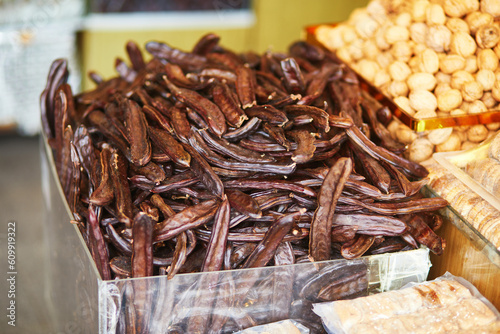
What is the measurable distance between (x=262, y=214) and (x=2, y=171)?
2.72 m

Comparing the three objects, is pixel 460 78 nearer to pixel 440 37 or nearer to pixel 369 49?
pixel 440 37

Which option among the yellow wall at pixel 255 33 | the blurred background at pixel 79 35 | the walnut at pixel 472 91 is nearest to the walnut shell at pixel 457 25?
the walnut at pixel 472 91

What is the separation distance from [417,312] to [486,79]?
765 millimetres

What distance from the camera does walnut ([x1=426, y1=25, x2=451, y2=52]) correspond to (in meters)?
1.63

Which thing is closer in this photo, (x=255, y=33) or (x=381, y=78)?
(x=381, y=78)

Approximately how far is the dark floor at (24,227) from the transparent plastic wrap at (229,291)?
2.08 ft

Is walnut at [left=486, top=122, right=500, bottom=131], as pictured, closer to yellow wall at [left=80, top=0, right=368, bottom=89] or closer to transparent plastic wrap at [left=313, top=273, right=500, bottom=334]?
transparent plastic wrap at [left=313, top=273, right=500, bottom=334]

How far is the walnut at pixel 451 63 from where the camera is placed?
1.58 meters

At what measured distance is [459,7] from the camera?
1.63m

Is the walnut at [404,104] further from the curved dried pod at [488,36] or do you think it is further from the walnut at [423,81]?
the curved dried pod at [488,36]

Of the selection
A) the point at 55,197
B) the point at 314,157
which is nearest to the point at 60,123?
the point at 55,197

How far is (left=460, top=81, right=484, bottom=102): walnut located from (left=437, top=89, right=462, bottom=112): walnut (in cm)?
2

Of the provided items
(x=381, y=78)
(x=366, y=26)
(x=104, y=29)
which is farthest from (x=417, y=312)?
(x=104, y=29)

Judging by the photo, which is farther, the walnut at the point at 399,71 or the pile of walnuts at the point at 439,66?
the walnut at the point at 399,71
